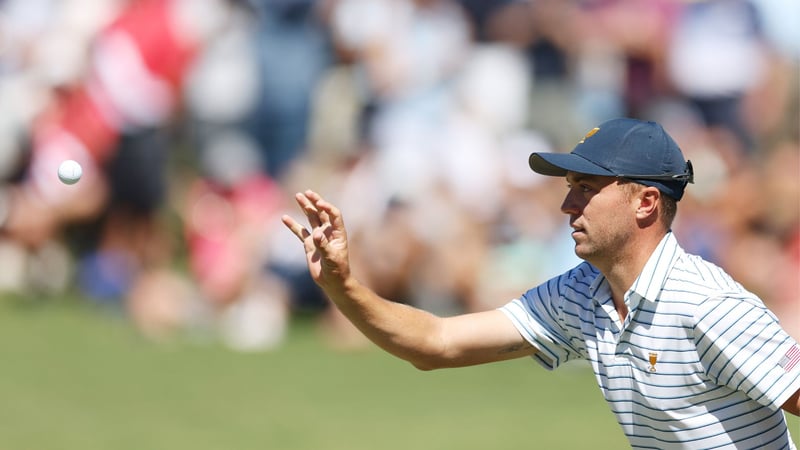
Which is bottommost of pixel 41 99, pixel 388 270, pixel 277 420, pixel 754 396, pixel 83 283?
pixel 754 396

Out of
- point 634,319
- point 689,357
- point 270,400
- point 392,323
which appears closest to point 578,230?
point 634,319

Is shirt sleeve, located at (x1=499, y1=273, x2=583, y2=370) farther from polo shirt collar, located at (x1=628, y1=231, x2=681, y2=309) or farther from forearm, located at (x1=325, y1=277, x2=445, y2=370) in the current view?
polo shirt collar, located at (x1=628, y1=231, x2=681, y2=309)

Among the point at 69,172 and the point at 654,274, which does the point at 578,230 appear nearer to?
the point at 654,274

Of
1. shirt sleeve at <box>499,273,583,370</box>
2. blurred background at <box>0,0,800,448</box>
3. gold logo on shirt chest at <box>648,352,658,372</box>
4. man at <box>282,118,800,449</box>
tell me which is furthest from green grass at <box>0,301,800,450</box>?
gold logo on shirt chest at <box>648,352,658,372</box>

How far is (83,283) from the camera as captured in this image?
12.4 meters

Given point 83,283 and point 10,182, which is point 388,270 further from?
point 10,182

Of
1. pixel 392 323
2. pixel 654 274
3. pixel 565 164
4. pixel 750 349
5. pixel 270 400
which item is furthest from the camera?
pixel 270 400

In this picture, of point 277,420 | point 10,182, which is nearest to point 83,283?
point 10,182

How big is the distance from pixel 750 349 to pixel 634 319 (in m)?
0.42

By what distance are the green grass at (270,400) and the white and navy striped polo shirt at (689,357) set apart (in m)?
3.44

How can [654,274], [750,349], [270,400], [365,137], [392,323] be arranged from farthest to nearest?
[365,137] < [270,400] < [392,323] < [654,274] < [750,349]

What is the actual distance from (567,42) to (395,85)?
5.11ft

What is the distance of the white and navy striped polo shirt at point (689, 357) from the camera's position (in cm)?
402

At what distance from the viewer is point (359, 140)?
12031 millimetres
